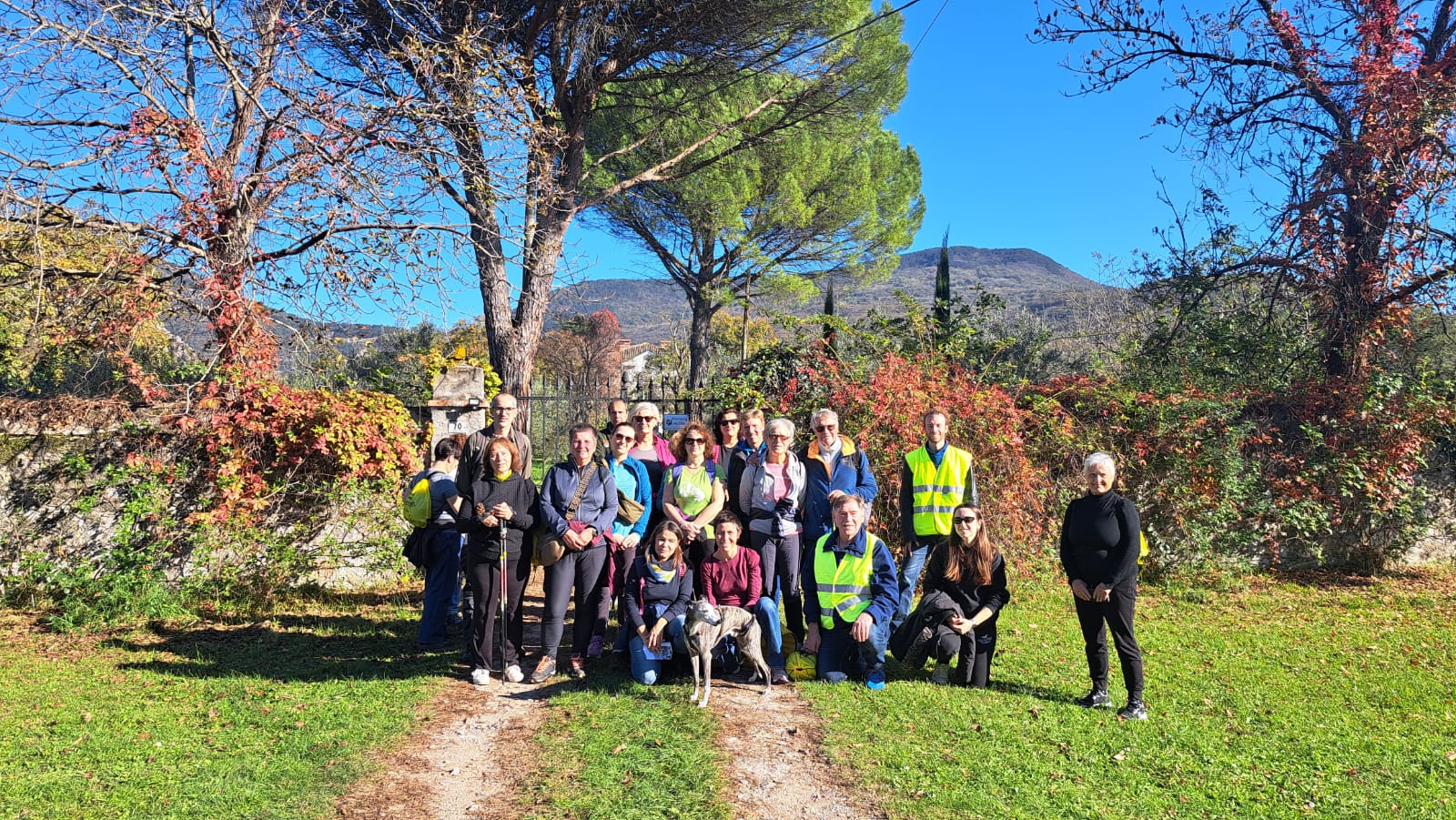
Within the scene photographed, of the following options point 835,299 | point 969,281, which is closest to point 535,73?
point 835,299

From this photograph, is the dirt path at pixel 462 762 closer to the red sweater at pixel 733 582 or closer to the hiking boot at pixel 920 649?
the red sweater at pixel 733 582

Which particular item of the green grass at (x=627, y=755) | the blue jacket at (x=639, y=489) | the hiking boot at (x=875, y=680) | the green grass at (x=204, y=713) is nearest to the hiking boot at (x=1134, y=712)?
the hiking boot at (x=875, y=680)

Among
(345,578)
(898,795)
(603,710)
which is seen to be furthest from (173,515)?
(898,795)

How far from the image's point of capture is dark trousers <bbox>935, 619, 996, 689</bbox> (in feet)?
17.2

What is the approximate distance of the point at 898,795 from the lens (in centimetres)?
377

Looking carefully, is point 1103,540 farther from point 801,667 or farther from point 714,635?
point 714,635

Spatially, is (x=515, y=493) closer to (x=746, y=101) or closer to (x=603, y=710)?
(x=603, y=710)

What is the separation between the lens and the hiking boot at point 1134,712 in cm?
474

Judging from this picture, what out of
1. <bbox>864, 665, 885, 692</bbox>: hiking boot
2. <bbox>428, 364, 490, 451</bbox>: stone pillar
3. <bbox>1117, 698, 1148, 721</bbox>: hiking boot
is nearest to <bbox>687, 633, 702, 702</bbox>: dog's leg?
<bbox>864, 665, 885, 692</bbox>: hiking boot

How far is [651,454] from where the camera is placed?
6031mm

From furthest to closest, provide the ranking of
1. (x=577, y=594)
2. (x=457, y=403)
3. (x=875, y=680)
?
(x=457, y=403), (x=577, y=594), (x=875, y=680)

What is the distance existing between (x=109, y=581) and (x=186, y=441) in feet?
3.79

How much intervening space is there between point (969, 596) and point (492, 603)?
2894 millimetres

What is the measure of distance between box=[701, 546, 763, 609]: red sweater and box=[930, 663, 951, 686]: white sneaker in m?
1.18
